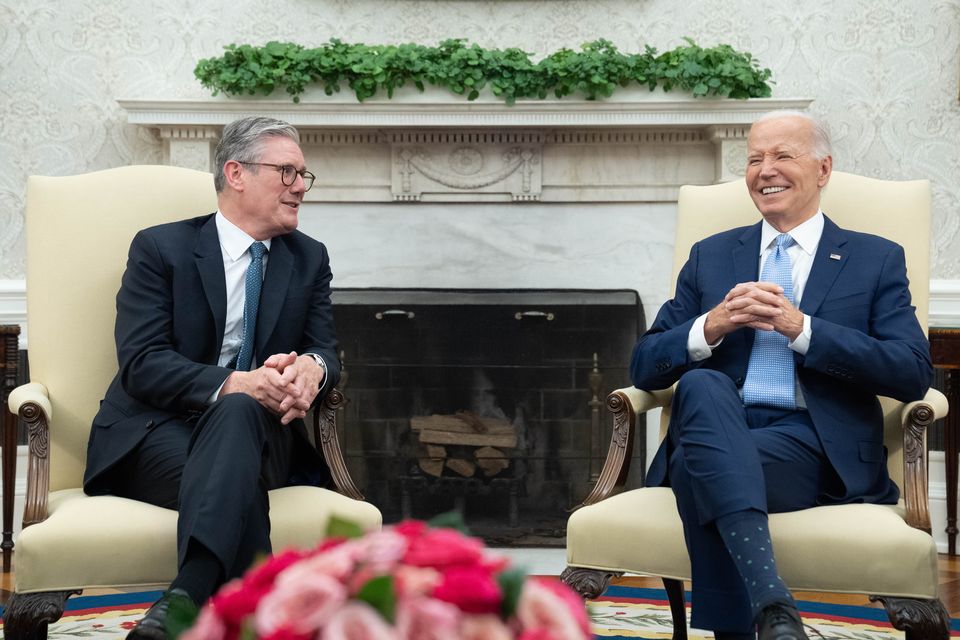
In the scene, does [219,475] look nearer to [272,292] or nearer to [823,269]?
[272,292]

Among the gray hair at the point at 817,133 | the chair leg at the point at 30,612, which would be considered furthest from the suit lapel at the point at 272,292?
the gray hair at the point at 817,133

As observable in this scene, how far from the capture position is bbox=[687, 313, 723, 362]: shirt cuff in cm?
232

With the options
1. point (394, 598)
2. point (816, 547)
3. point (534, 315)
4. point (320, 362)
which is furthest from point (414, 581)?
point (534, 315)

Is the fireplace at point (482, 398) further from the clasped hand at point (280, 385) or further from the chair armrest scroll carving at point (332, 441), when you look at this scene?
the clasped hand at point (280, 385)

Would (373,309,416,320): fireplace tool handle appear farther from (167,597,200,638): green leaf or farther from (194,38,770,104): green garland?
(167,597,200,638): green leaf

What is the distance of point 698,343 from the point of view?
2.32 m

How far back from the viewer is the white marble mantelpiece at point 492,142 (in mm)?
3918

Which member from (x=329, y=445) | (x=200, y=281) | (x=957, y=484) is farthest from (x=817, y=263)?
(x=957, y=484)

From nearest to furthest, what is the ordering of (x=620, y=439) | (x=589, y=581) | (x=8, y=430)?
(x=589, y=581)
(x=620, y=439)
(x=8, y=430)

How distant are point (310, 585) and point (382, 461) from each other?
3.29 meters

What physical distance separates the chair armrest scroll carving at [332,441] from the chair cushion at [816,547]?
0.54 meters

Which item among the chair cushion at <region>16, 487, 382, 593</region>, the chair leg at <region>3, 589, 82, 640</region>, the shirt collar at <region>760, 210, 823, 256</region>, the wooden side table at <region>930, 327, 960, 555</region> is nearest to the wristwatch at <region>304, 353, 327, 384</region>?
the chair cushion at <region>16, 487, 382, 593</region>

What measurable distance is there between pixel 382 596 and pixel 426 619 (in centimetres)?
4

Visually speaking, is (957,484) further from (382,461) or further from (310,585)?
(310,585)
